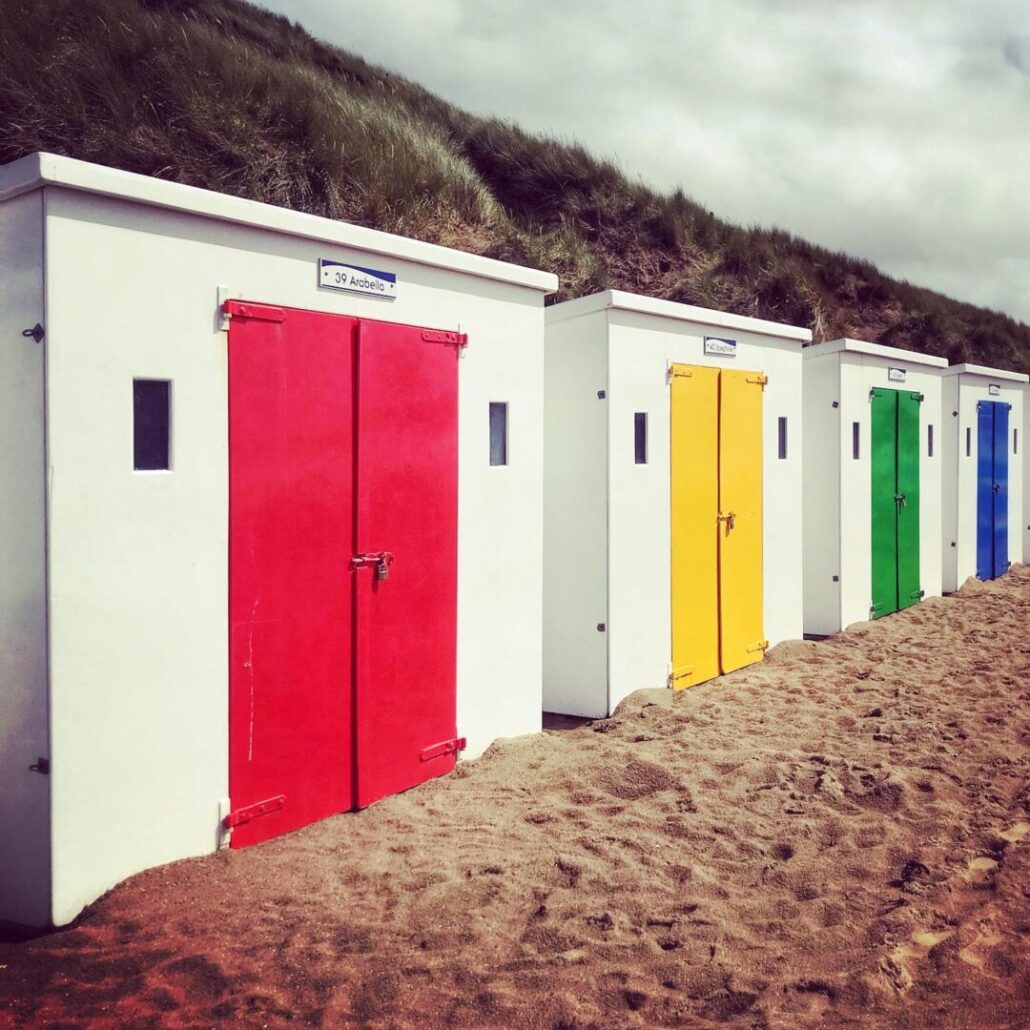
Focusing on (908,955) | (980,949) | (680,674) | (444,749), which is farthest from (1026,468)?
(908,955)

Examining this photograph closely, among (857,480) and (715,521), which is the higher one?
(857,480)

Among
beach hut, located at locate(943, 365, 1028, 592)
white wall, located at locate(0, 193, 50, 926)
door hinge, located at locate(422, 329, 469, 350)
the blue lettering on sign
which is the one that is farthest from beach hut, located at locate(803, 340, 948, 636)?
white wall, located at locate(0, 193, 50, 926)

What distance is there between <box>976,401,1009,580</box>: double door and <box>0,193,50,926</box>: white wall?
1253cm

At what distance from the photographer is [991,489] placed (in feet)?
42.8

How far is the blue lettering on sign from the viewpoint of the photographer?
4305mm

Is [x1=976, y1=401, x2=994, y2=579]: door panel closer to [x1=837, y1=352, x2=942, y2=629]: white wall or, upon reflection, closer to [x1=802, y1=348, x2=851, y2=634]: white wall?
[x1=837, y1=352, x2=942, y2=629]: white wall

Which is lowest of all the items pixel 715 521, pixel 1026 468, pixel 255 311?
pixel 715 521

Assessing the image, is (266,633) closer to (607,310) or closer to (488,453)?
(488,453)

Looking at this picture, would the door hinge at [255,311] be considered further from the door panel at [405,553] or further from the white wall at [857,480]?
the white wall at [857,480]

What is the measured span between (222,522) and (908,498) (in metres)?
9.05

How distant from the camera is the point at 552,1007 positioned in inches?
111

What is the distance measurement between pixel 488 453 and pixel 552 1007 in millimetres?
3270

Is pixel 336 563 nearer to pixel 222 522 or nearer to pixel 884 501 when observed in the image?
pixel 222 522

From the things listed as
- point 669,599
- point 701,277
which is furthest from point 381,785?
point 701,277
